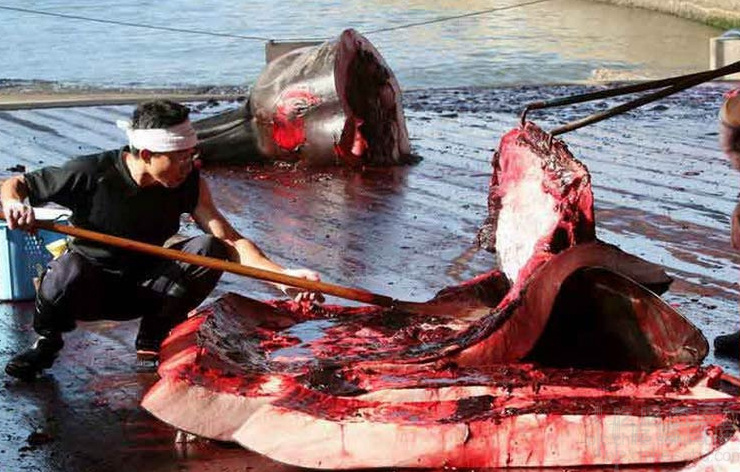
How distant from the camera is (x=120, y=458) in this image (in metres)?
5.17

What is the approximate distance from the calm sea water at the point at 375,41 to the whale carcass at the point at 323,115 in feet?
27.2

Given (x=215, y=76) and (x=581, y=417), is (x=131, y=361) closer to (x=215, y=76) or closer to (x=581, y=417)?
(x=581, y=417)

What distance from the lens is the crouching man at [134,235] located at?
5.79 metres

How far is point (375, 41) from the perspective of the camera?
26.1 meters

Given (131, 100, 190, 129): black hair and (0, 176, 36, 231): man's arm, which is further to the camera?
(131, 100, 190, 129): black hair

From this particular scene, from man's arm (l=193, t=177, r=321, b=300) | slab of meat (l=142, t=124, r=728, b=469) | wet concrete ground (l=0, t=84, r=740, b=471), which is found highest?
man's arm (l=193, t=177, r=321, b=300)

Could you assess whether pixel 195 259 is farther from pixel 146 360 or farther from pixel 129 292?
pixel 146 360

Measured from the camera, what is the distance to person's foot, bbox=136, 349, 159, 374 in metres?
6.11

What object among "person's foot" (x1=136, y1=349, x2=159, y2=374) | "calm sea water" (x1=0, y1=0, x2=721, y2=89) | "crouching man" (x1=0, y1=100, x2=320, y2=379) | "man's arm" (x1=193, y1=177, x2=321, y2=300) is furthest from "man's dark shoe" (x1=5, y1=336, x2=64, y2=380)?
"calm sea water" (x1=0, y1=0, x2=721, y2=89)

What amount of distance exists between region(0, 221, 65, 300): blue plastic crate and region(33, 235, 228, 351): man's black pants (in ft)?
3.37

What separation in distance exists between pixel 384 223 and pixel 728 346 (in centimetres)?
316

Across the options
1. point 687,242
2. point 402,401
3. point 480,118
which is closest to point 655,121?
point 480,118

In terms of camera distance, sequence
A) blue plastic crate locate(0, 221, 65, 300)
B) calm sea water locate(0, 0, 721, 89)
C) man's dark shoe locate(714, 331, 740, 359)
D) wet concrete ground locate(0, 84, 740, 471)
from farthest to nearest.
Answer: calm sea water locate(0, 0, 721, 89) → blue plastic crate locate(0, 221, 65, 300) → man's dark shoe locate(714, 331, 740, 359) → wet concrete ground locate(0, 84, 740, 471)

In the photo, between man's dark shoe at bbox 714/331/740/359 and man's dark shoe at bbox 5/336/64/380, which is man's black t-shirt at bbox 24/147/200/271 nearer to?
man's dark shoe at bbox 5/336/64/380
